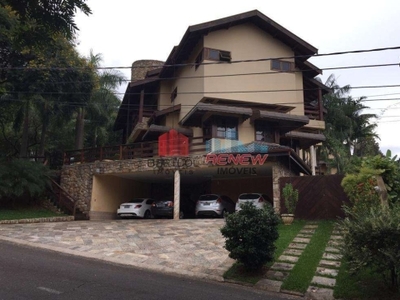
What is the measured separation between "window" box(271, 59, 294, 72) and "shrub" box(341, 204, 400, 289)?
16522 millimetres

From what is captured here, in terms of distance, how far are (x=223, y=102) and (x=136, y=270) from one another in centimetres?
1416

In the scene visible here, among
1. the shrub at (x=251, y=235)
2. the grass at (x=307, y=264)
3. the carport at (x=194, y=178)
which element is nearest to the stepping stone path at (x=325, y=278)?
the grass at (x=307, y=264)

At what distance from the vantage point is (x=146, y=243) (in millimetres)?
11523

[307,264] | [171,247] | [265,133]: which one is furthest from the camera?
[265,133]

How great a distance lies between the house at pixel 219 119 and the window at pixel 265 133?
0.06 metres

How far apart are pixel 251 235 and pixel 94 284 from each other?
10.9ft

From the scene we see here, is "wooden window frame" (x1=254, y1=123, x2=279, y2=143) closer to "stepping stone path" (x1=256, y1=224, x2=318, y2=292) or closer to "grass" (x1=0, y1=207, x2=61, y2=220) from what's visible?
"stepping stone path" (x1=256, y1=224, x2=318, y2=292)

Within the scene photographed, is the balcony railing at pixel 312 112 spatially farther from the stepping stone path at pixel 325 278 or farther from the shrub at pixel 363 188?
the stepping stone path at pixel 325 278

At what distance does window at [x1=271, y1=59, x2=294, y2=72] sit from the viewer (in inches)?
864

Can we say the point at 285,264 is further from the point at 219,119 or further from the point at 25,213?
the point at 25,213

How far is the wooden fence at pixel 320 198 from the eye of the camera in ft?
47.3

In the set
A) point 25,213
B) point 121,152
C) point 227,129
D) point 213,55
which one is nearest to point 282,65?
point 213,55

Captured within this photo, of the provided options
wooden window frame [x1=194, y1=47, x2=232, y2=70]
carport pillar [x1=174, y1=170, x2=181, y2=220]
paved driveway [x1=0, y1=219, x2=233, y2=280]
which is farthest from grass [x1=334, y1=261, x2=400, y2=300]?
wooden window frame [x1=194, y1=47, x2=232, y2=70]

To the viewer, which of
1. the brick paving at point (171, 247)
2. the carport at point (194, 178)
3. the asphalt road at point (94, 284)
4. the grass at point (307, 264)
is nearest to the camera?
the asphalt road at point (94, 284)
